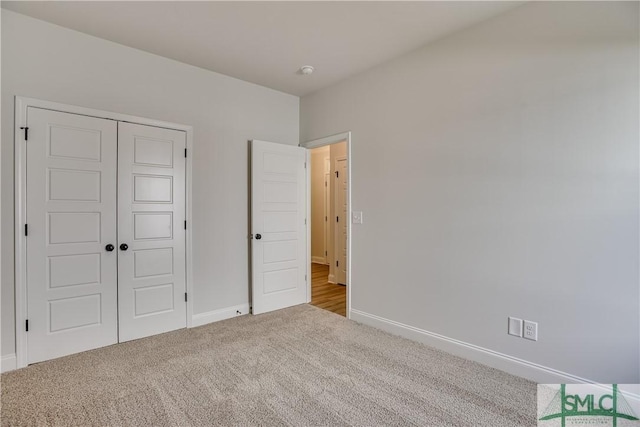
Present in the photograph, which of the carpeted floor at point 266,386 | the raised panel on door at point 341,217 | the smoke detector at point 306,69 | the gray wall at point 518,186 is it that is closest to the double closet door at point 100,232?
the carpeted floor at point 266,386

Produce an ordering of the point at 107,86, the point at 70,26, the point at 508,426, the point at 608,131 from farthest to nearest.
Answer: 1. the point at 107,86
2. the point at 70,26
3. the point at 608,131
4. the point at 508,426

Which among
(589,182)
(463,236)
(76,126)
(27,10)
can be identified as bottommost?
(463,236)

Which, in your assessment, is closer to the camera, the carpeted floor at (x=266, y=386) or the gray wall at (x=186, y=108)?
the carpeted floor at (x=266, y=386)

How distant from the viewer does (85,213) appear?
2.75m

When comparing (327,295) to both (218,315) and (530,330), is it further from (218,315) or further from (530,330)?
(530,330)

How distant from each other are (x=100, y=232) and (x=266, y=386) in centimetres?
200

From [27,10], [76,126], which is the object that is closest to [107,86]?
[76,126]

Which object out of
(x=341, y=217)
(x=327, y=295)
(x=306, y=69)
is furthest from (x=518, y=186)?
(x=341, y=217)

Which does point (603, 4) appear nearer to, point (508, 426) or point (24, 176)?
point (508, 426)

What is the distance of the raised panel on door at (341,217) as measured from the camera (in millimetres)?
5230

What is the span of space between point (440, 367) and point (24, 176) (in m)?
3.61

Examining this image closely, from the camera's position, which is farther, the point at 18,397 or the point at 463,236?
the point at 463,236

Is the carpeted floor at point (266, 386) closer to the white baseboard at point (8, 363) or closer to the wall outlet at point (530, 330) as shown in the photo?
the white baseboard at point (8, 363)

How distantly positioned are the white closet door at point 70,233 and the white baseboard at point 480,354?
2.64m
